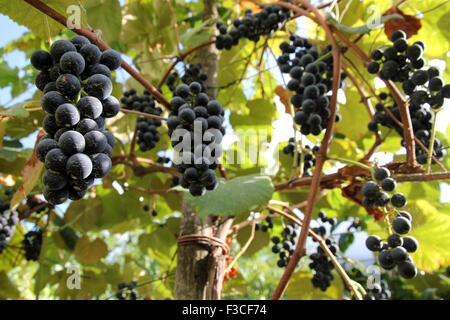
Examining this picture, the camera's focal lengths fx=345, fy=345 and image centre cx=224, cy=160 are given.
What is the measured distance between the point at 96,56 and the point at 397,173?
2.89 feet

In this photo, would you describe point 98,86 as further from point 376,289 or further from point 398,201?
point 376,289

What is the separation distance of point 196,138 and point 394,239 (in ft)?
1.71

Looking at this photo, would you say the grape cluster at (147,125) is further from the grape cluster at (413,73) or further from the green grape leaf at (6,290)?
the green grape leaf at (6,290)

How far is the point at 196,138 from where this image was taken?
78cm

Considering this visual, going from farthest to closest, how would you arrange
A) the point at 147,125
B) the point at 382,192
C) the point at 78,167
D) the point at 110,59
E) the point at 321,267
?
the point at 321,267
the point at 147,125
the point at 382,192
the point at 110,59
the point at 78,167

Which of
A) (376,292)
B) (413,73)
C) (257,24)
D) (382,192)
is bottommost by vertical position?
(376,292)

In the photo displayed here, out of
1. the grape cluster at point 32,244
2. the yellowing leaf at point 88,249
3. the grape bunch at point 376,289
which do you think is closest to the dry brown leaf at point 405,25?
the grape bunch at point 376,289

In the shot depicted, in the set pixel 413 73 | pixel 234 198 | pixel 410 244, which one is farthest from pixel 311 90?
pixel 410 244

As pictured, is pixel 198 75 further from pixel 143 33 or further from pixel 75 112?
pixel 75 112

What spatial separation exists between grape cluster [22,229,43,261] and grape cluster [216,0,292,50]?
146 centimetres

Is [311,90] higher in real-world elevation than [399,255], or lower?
higher

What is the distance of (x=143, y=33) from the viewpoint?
201cm

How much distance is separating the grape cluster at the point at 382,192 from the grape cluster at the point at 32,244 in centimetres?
179
